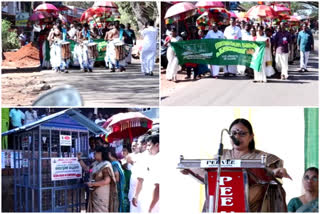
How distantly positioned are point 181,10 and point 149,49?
40.5 inches

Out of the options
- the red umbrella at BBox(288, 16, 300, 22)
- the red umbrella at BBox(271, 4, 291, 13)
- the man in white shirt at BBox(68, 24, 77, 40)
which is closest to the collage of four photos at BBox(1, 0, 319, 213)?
the man in white shirt at BBox(68, 24, 77, 40)

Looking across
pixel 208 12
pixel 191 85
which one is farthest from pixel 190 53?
pixel 208 12

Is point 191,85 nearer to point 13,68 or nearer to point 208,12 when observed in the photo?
point 208,12

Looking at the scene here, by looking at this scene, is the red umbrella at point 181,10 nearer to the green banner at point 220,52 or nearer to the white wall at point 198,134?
the green banner at point 220,52

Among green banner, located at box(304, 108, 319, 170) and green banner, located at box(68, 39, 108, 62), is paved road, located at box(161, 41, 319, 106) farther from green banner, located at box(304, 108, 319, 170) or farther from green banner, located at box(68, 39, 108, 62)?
green banner, located at box(68, 39, 108, 62)

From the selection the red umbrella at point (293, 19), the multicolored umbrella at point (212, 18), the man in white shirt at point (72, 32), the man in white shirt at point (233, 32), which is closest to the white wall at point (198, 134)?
the man in white shirt at point (233, 32)

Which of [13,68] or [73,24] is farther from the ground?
[73,24]

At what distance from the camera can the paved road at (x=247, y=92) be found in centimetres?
893

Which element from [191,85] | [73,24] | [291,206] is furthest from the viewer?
[73,24]

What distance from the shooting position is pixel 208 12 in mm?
12039

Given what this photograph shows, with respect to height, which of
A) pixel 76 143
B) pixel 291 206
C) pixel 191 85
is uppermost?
pixel 191 85

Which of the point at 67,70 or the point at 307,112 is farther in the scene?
the point at 67,70

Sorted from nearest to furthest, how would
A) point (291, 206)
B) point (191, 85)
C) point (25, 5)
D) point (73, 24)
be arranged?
1. point (291, 206)
2. point (191, 85)
3. point (25, 5)
4. point (73, 24)

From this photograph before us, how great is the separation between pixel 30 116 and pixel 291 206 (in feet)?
13.0
